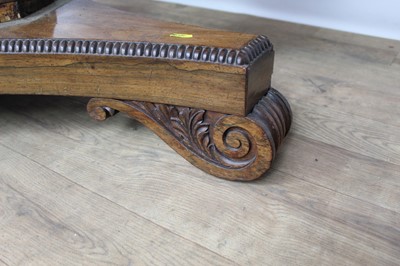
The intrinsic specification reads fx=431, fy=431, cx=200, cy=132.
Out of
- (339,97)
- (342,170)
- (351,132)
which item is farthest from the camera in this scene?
(339,97)

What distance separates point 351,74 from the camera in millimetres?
1078

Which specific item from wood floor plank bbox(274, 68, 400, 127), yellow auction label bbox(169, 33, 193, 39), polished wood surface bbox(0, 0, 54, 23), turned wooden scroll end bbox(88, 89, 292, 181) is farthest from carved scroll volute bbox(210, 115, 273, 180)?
Result: polished wood surface bbox(0, 0, 54, 23)

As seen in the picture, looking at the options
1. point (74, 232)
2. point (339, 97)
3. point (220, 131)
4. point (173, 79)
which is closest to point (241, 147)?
point (220, 131)

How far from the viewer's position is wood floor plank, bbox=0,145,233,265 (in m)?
0.57

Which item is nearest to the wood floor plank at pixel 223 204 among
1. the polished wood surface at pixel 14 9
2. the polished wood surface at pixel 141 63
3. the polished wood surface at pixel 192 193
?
the polished wood surface at pixel 192 193

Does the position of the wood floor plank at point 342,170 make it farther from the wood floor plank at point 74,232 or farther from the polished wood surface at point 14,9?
the polished wood surface at point 14,9

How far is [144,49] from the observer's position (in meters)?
0.67

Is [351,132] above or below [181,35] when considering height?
below

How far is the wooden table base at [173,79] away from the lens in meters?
0.65

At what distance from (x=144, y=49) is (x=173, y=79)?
0.06 m

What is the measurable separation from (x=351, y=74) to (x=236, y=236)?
2.13 feet

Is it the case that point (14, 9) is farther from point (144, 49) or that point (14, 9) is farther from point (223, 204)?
point (223, 204)

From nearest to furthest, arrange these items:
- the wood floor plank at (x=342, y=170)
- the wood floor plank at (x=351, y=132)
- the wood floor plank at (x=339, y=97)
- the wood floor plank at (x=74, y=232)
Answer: the wood floor plank at (x=74, y=232) → the wood floor plank at (x=342, y=170) → the wood floor plank at (x=351, y=132) → the wood floor plank at (x=339, y=97)

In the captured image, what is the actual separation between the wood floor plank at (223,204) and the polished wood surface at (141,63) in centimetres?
12
